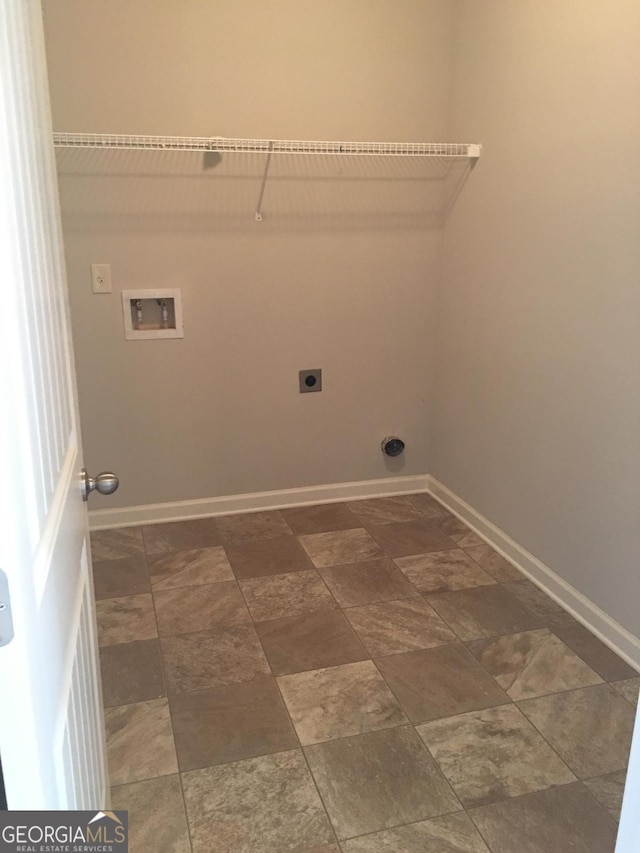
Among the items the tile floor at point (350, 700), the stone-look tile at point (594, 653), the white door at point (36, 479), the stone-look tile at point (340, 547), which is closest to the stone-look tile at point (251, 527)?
the tile floor at point (350, 700)

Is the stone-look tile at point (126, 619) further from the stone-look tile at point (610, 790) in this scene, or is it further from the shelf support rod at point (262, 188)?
the shelf support rod at point (262, 188)

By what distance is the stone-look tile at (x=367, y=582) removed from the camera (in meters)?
2.74

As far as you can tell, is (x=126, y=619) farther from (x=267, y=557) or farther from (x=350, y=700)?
(x=350, y=700)

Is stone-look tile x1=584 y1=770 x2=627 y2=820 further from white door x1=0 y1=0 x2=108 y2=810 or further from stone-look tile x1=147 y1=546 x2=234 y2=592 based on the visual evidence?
stone-look tile x1=147 y1=546 x2=234 y2=592

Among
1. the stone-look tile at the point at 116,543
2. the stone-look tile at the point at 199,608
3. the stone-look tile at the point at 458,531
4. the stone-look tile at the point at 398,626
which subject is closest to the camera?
the stone-look tile at the point at 398,626

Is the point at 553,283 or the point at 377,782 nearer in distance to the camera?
the point at 377,782

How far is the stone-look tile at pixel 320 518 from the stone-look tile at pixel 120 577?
73 centimetres

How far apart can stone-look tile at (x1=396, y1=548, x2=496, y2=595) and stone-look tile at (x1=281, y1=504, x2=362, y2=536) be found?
1.38 ft

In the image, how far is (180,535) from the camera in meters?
3.23

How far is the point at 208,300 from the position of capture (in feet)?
10.4

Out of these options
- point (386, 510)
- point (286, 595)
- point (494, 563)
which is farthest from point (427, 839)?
point (386, 510)

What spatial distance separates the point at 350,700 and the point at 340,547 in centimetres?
101

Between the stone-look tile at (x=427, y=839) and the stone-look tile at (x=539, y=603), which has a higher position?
the stone-look tile at (x=539, y=603)

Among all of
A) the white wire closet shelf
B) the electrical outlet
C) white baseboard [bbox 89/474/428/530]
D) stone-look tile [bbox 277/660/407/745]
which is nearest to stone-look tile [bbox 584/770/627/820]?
stone-look tile [bbox 277/660/407/745]
